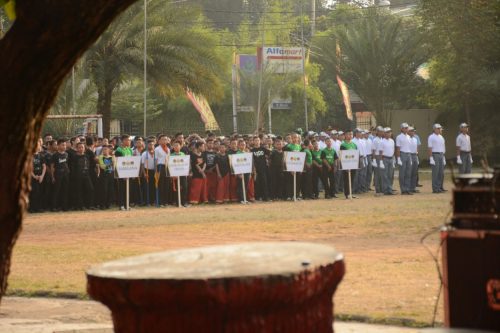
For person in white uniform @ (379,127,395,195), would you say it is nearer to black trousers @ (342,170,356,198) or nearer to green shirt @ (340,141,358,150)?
green shirt @ (340,141,358,150)

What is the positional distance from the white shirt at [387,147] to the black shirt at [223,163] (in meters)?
4.70

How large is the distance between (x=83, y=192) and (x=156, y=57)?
8829 millimetres

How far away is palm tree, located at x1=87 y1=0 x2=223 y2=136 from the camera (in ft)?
111

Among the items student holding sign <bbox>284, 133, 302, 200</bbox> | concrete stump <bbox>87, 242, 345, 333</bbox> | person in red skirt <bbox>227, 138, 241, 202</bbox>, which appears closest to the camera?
concrete stump <bbox>87, 242, 345, 333</bbox>

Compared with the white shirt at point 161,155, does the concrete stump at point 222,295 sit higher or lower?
lower

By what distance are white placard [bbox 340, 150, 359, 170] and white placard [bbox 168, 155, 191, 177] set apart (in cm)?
503

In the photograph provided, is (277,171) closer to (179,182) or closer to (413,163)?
(179,182)

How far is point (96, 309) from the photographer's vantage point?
988 cm

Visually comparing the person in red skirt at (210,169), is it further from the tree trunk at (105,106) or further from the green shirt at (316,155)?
the tree trunk at (105,106)

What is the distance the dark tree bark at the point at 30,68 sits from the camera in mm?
4355

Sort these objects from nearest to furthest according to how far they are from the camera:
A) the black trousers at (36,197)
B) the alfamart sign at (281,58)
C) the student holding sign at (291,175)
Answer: the black trousers at (36,197)
the student holding sign at (291,175)
the alfamart sign at (281,58)

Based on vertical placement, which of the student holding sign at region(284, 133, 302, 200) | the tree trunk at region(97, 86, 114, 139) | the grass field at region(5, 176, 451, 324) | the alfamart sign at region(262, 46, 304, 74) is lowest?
the grass field at region(5, 176, 451, 324)

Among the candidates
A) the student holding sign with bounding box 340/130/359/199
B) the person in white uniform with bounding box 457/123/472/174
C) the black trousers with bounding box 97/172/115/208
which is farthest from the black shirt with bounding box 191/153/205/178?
the person in white uniform with bounding box 457/123/472/174

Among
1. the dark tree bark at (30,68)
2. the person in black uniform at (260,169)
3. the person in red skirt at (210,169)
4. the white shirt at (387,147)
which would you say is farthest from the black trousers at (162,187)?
the dark tree bark at (30,68)
